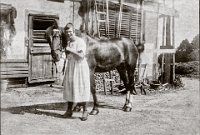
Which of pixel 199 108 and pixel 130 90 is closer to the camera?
pixel 130 90

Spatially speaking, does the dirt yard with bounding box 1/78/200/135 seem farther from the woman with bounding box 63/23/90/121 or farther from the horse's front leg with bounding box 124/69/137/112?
the woman with bounding box 63/23/90/121

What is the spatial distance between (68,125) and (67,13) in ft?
4.80

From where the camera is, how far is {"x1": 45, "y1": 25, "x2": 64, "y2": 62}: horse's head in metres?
2.52

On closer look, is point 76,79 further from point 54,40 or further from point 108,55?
point 108,55

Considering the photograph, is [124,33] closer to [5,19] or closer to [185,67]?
[185,67]

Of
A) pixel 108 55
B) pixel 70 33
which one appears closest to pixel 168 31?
pixel 108 55

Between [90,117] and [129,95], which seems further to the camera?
[129,95]

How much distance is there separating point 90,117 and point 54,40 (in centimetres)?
114

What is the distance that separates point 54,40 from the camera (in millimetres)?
2545

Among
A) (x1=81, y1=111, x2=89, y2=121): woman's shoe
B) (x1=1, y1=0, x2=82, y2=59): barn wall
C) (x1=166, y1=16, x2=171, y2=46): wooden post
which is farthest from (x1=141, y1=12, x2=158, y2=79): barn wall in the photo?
(x1=81, y1=111, x2=89, y2=121): woman's shoe

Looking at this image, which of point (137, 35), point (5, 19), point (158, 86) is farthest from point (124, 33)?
point (5, 19)

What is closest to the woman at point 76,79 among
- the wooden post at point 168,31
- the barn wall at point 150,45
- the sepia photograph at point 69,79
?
the sepia photograph at point 69,79

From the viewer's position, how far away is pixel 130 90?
379cm

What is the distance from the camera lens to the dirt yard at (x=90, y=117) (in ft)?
8.88
